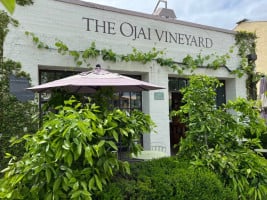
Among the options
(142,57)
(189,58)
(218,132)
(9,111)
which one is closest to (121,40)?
(142,57)

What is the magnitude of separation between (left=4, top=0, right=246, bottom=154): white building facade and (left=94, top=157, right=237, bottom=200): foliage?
366cm

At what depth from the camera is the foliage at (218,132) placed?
431cm

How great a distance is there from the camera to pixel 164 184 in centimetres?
357

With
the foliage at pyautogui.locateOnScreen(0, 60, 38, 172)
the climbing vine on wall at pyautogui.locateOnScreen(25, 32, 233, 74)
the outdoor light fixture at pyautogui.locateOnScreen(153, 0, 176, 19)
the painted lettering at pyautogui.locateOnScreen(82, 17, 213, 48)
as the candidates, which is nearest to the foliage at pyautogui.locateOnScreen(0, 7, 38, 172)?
the foliage at pyautogui.locateOnScreen(0, 60, 38, 172)

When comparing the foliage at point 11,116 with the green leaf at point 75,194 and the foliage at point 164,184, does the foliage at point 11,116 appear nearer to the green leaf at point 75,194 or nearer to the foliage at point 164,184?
the foliage at point 164,184

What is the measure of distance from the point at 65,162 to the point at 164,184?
1.19 metres

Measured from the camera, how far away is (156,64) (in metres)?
8.28

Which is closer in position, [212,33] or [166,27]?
[166,27]

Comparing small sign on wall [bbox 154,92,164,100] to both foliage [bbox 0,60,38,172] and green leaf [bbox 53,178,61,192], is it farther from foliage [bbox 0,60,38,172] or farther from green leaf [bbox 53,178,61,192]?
green leaf [bbox 53,178,61,192]

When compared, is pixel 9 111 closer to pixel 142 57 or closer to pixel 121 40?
pixel 121 40

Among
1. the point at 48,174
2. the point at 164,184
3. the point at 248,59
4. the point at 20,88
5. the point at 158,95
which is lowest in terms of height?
the point at 164,184

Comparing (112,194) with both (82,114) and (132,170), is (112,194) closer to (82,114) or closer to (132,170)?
(132,170)

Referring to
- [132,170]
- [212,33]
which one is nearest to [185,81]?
[212,33]

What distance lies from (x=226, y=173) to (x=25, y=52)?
179 inches
